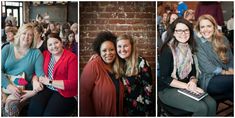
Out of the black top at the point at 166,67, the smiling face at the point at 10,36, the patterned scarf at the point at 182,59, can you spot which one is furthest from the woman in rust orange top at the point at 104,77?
the smiling face at the point at 10,36

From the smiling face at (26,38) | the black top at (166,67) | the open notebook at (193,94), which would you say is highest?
the smiling face at (26,38)

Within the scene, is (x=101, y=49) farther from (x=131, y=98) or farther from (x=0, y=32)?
(x=0, y=32)

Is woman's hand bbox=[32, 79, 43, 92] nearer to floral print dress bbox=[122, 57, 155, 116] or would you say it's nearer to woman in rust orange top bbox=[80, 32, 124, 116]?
woman in rust orange top bbox=[80, 32, 124, 116]

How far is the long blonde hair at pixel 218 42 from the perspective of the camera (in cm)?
480

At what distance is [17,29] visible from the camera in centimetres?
481

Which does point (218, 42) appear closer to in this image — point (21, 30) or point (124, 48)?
point (124, 48)

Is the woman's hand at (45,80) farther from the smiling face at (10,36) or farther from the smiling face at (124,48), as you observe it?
the smiling face at (124,48)

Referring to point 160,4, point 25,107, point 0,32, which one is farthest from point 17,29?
point 160,4

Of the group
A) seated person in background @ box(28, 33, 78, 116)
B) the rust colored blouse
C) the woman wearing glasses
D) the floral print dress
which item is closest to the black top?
the woman wearing glasses

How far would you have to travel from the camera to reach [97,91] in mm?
4816

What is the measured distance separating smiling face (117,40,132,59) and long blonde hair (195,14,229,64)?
0.68 m

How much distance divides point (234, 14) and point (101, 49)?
52.2 inches

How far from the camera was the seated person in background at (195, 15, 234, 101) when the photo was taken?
15.8 ft

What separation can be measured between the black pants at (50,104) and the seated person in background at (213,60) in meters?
1.31
